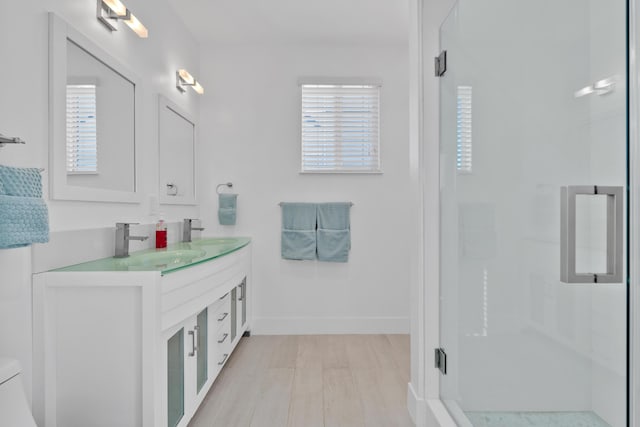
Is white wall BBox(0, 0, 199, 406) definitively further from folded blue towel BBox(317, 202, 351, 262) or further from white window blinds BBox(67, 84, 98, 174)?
folded blue towel BBox(317, 202, 351, 262)

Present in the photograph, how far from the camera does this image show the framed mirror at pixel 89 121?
1.53 m

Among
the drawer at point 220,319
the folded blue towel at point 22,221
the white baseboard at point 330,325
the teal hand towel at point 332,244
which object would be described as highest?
the folded blue towel at point 22,221

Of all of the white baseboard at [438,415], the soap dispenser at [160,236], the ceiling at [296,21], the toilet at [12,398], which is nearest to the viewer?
the toilet at [12,398]

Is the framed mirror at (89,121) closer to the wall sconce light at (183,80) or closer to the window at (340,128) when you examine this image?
the wall sconce light at (183,80)

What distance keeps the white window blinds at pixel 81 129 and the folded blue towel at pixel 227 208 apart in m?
1.44

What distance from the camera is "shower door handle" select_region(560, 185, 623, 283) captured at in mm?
773

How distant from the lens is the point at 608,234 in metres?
0.78

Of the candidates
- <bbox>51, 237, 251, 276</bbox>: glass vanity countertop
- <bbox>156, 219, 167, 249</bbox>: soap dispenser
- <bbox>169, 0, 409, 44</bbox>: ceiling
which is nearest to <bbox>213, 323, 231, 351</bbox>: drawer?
<bbox>51, 237, 251, 276</bbox>: glass vanity countertop

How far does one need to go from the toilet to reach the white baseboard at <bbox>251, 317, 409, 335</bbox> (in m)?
2.25

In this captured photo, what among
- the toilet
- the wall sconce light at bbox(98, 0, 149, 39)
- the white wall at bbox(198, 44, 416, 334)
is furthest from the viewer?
the white wall at bbox(198, 44, 416, 334)

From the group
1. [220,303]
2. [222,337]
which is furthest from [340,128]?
[222,337]

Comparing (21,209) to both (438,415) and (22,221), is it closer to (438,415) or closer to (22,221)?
(22,221)

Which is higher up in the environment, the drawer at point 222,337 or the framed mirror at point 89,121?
the framed mirror at point 89,121

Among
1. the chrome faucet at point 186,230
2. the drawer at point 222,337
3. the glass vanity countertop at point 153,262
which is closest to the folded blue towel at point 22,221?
the glass vanity countertop at point 153,262
